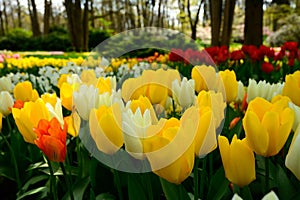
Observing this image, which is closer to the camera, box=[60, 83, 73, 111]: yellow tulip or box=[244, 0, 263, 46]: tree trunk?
box=[60, 83, 73, 111]: yellow tulip

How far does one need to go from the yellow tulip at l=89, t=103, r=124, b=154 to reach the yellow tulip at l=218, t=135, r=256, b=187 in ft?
0.82

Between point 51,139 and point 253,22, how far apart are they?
6.67 m

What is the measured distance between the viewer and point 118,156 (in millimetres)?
1249

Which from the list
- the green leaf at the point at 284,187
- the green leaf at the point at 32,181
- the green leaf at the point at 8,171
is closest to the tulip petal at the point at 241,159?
the green leaf at the point at 284,187

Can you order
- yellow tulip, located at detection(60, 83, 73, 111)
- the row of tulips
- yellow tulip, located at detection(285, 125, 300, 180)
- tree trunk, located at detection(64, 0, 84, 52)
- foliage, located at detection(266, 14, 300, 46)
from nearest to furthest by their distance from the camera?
yellow tulip, located at detection(285, 125, 300, 180), yellow tulip, located at detection(60, 83, 73, 111), the row of tulips, foliage, located at detection(266, 14, 300, 46), tree trunk, located at detection(64, 0, 84, 52)

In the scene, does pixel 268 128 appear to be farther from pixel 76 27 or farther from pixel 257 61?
pixel 76 27

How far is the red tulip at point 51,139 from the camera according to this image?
100cm

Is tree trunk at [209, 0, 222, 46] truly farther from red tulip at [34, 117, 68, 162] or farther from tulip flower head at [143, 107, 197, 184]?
tulip flower head at [143, 107, 197, 184]

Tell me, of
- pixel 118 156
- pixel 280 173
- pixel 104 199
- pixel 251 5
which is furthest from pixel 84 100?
pixel 251 5

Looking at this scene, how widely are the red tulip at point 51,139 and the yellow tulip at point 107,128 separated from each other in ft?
0.28

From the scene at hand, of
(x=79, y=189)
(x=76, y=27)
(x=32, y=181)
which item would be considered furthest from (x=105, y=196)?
(x=76, y=27)

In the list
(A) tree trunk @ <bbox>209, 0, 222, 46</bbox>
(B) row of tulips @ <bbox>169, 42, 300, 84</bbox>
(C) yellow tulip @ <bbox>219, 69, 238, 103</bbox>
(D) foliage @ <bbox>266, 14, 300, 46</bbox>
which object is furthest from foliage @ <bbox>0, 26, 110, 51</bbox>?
(C) yellow tulip @ <bbox>219, 69, 238, 103</bbox>

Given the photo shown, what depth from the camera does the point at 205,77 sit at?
5.11 ft

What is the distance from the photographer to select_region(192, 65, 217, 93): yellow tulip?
1561 millimetres
